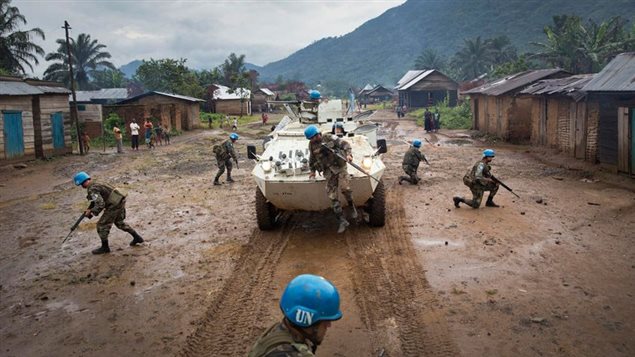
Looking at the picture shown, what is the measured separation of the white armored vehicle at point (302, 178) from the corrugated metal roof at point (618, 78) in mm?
6118

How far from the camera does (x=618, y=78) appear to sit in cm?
1230

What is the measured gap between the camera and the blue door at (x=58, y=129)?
19.1 m

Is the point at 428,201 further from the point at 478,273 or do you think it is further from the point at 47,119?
the point at 47,119

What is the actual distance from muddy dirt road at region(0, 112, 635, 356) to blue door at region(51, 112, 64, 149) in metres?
8.02

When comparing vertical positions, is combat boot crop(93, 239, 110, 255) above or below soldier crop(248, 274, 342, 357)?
below

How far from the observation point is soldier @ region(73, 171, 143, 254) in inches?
288

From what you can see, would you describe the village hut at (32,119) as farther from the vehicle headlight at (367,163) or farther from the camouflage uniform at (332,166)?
the vehicle headlight at (367,163)

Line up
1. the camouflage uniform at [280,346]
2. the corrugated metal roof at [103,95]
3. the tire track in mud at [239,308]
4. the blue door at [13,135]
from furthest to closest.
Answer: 1. the corrugated metal roof at [103,95]
2. the blue door at [13,135]
3. the tire track in mud at [239,308]
4. the camouflage uniform at [280,346]

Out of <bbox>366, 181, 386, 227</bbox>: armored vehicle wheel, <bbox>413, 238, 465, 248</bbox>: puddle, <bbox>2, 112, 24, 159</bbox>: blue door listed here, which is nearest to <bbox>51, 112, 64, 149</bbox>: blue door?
<bbox>2, 112, 24, 159</bbox>: blue door

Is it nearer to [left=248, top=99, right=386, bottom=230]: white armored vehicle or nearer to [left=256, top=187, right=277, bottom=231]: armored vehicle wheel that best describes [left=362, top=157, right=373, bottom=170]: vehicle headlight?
[left=248, top=99, right=386, bottom=230]: white armored vehicle

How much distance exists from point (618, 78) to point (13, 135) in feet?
58.6

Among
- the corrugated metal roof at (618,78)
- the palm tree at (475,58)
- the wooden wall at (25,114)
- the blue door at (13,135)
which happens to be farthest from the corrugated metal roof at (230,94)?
the corrugated metal roof at (618,78)

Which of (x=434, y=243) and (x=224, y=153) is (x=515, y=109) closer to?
(x=224, y=153)

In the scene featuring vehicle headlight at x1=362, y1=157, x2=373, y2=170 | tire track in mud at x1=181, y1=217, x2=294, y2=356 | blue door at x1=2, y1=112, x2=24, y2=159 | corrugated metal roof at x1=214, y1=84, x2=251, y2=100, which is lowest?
tire track in mud at x1=181, y1=217, x2=294, y2=356
